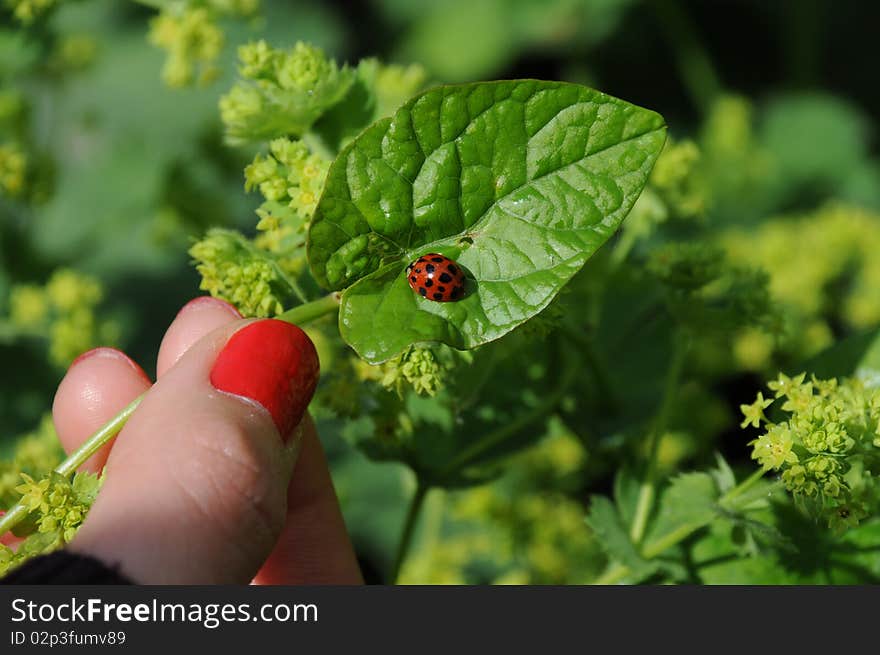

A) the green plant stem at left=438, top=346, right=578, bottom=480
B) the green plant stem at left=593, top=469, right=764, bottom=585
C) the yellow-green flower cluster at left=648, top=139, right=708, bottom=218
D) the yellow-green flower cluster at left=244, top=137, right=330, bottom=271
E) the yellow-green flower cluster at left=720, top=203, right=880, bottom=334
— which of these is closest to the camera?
the yellow-green flower cluster at left=244, top=137, right=330, bottom=271

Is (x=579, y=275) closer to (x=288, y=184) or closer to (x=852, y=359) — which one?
(x=852, y=359)

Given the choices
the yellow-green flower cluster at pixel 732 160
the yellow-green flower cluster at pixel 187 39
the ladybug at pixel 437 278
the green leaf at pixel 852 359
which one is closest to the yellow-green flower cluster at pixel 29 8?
the yellow-green flower cluster at pixel 187 39

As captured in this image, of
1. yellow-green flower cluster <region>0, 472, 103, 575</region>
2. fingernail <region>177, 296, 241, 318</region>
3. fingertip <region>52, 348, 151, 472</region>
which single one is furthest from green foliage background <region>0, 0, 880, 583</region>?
yellow-green flower cluster <region>0, 472, 103, 575</region>

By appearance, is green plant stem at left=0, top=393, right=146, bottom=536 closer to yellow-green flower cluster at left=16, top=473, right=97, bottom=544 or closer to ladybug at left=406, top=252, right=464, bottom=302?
yellow-green flower cluster at left=16, top=473, right=97, bottom=544

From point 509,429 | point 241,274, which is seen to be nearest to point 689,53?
point 509,429

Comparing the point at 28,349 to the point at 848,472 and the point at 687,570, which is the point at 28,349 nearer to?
the point at 687,570
